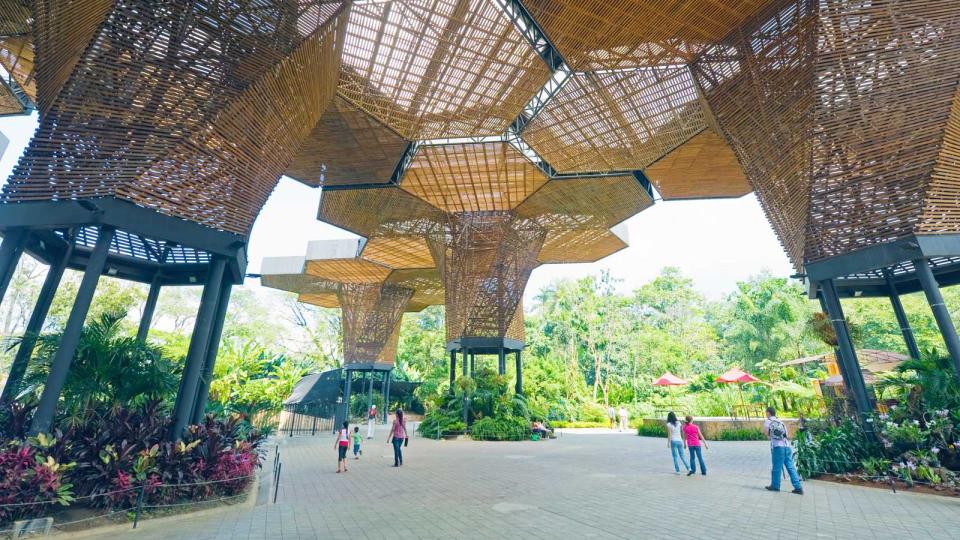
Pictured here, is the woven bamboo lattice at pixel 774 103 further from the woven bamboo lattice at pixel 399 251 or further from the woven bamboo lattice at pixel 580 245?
the woven bamboo lattice at pixel 399 251

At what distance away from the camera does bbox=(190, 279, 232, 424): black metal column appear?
7980mm

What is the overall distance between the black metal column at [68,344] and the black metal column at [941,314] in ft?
39.8

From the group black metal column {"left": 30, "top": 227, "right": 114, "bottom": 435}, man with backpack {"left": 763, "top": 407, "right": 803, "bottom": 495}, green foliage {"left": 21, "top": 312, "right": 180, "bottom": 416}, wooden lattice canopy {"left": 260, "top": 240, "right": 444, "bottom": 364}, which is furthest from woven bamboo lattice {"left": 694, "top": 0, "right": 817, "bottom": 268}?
wooden lattice canopy {"left": 260, "top": 240, "right": 444, "bottom": 364}

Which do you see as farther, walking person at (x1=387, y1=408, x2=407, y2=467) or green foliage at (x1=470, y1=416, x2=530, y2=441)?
green foliage at (x1=470, y1=416, x2=530, y2=441)

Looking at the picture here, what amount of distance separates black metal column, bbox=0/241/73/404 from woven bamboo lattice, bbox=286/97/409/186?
7084mm

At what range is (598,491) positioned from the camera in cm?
656

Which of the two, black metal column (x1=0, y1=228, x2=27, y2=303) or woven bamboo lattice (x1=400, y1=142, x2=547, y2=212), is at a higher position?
woven bamboo lattice (x1=400, y1=142, x2=547, y2=212)

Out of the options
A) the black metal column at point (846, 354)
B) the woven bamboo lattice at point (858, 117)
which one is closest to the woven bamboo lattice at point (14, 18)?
the woven bamboo lattice at point (858, 117)

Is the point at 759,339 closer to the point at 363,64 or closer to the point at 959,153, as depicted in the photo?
the point at 959,153

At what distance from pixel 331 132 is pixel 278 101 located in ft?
17.5

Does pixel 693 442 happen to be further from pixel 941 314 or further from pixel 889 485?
pixel 941 314

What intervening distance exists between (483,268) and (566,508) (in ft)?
44.6

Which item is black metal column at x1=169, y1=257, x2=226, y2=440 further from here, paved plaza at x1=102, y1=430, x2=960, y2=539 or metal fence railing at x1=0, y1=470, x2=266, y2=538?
paved plaza at x1=102, y1=430, x2=960, y2=539

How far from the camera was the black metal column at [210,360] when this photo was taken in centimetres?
798
